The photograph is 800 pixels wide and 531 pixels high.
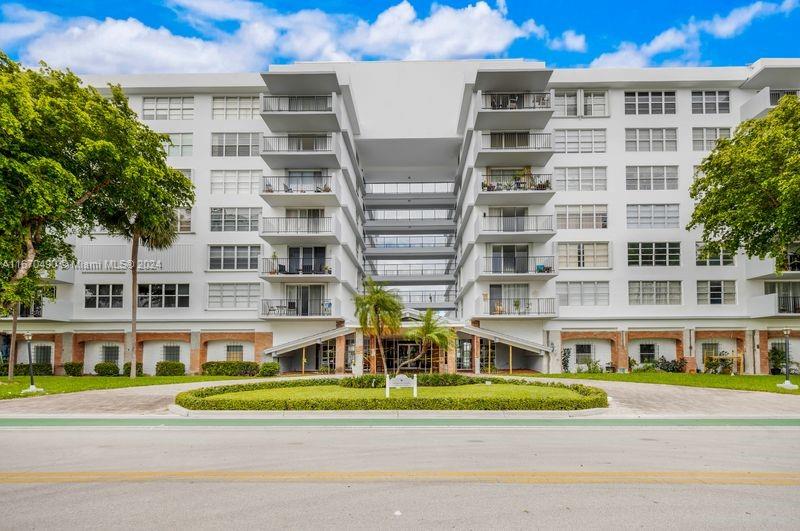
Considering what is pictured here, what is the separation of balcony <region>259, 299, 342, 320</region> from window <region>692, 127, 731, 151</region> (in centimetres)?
2512

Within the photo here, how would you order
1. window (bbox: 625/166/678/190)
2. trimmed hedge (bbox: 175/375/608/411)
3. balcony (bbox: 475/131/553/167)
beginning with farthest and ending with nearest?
window (bbox: 625/166/678/190)
balcony (bbox: 475/131/553/167)
trimmed hedge (bbox: 175/375/608/411)

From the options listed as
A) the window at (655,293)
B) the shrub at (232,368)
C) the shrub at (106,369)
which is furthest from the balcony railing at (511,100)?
the shrub at (106,369)

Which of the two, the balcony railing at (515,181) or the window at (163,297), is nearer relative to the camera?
the balcony railing at (515,181)

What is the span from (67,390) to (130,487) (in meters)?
17.7

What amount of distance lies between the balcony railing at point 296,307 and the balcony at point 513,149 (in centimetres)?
1308

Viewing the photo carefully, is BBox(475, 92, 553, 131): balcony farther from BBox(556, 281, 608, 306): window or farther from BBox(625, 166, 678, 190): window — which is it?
BBox(556, 281, 608, 306): window

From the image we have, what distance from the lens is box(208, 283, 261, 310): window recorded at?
38.0 meters

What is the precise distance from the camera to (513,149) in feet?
119

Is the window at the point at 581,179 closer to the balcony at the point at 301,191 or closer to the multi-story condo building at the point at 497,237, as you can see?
the multi-story condo building at the point at 497,237

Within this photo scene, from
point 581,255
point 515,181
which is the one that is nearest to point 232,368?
point 515,181

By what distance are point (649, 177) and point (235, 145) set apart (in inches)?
1058

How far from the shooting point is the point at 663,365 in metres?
36.5

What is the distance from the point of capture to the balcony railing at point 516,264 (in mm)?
36844

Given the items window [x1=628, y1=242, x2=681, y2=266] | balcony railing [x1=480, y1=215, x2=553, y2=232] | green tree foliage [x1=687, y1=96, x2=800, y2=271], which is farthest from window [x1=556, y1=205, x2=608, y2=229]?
green tree foliage [x1=687, y1=96, x2=800, y2=271]
